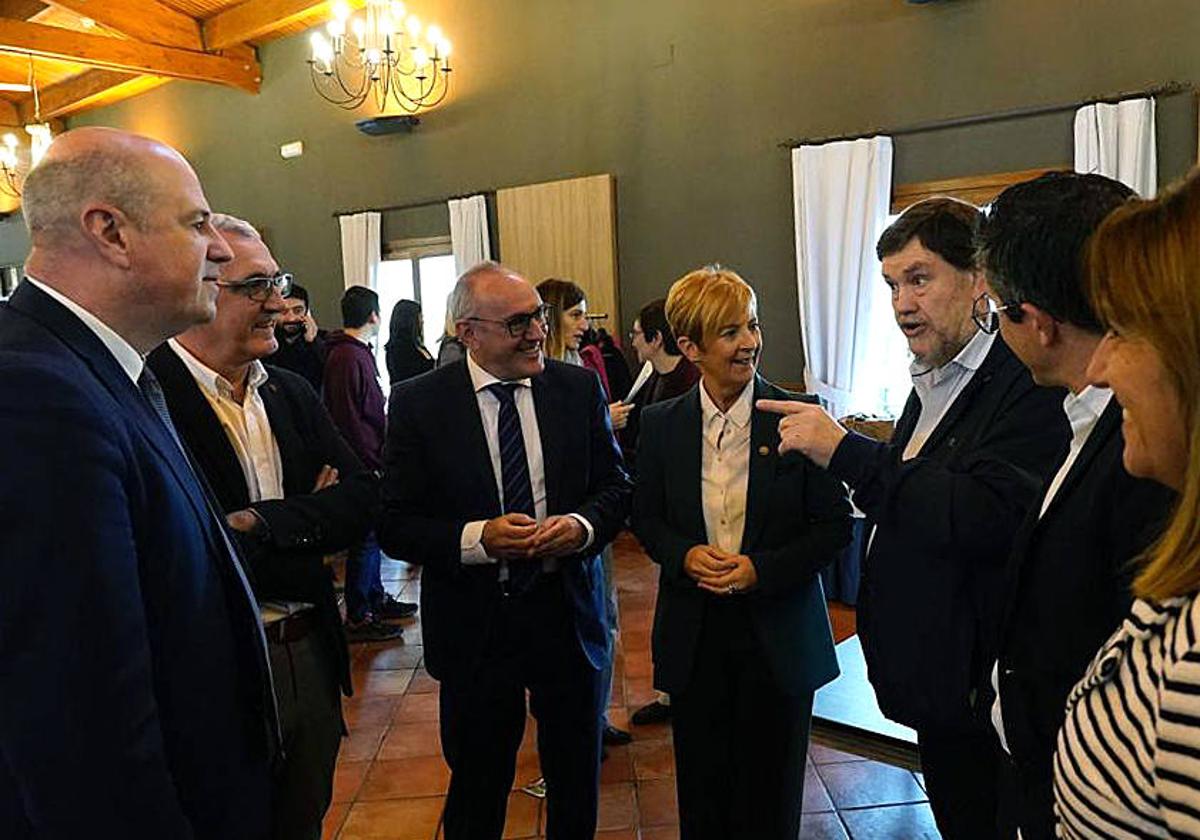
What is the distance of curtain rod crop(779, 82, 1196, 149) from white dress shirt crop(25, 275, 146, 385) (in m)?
4.89

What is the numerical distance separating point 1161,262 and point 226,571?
121 cm

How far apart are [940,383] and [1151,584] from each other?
950 millimetres

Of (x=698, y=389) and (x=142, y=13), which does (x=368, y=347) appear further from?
(x=142, y=13)

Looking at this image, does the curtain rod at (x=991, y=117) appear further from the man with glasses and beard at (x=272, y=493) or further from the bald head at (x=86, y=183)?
the bald head at (x=86, y=183)

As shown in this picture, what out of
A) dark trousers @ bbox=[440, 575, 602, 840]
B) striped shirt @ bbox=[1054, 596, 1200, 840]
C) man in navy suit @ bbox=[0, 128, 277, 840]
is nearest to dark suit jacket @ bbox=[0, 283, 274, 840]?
man in navy suit @ bbox=[0, 128, 277, 840]

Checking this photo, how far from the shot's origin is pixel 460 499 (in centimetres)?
203

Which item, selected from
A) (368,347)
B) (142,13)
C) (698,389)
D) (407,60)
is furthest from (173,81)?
(698,389)

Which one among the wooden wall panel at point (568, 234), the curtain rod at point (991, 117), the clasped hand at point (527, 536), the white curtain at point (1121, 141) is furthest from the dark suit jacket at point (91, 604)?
the wooden wall panel at point (568, 234)

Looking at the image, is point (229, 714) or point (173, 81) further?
point (173, 81)

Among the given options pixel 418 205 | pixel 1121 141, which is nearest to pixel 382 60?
pixel 418 205

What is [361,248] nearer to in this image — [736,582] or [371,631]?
[371,631]

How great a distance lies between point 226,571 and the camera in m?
1.25

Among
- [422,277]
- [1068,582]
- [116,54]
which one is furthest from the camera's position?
[422,277]

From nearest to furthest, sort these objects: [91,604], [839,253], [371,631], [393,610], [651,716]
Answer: [91,604] < [651,716] < [371,631] < [393,610] < [839,253]
